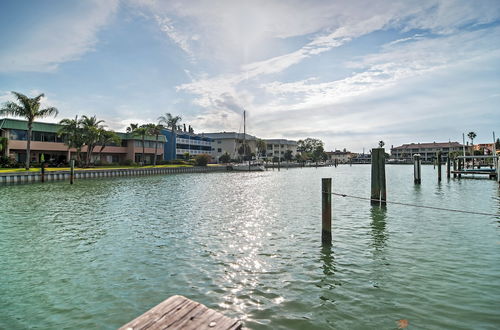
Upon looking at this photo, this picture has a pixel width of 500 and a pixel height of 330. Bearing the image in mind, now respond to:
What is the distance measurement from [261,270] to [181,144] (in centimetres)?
9608

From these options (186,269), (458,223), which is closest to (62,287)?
(186,269)

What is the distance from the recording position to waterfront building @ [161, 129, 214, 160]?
9688 centimetres

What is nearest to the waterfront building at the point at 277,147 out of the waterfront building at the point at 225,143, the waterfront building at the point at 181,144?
the waterfront building at the point at 225,143

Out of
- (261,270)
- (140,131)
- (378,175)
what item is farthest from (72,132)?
(261,270)

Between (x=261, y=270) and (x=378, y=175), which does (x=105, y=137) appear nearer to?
(x=378, y=175)

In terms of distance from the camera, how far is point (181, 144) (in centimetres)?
10188

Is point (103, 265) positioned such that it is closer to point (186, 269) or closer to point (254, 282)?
point (186, 269)

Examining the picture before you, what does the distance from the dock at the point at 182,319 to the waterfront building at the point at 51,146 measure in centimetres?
6791

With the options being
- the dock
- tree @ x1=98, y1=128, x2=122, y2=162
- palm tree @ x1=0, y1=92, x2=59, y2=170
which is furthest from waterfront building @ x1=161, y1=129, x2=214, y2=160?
the dock

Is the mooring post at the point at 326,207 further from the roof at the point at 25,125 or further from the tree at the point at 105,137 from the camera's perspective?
the tree at the point at 105,137

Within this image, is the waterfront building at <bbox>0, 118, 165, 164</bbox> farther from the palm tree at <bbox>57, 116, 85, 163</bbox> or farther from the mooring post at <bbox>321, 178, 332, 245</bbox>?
the mooring post at <bbox>321, 178, 332, 245</bbox>

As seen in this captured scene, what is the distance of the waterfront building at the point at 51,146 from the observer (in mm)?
56847

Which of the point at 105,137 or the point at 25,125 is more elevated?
the point at 25,125

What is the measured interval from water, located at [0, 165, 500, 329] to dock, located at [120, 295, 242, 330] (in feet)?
13.8
